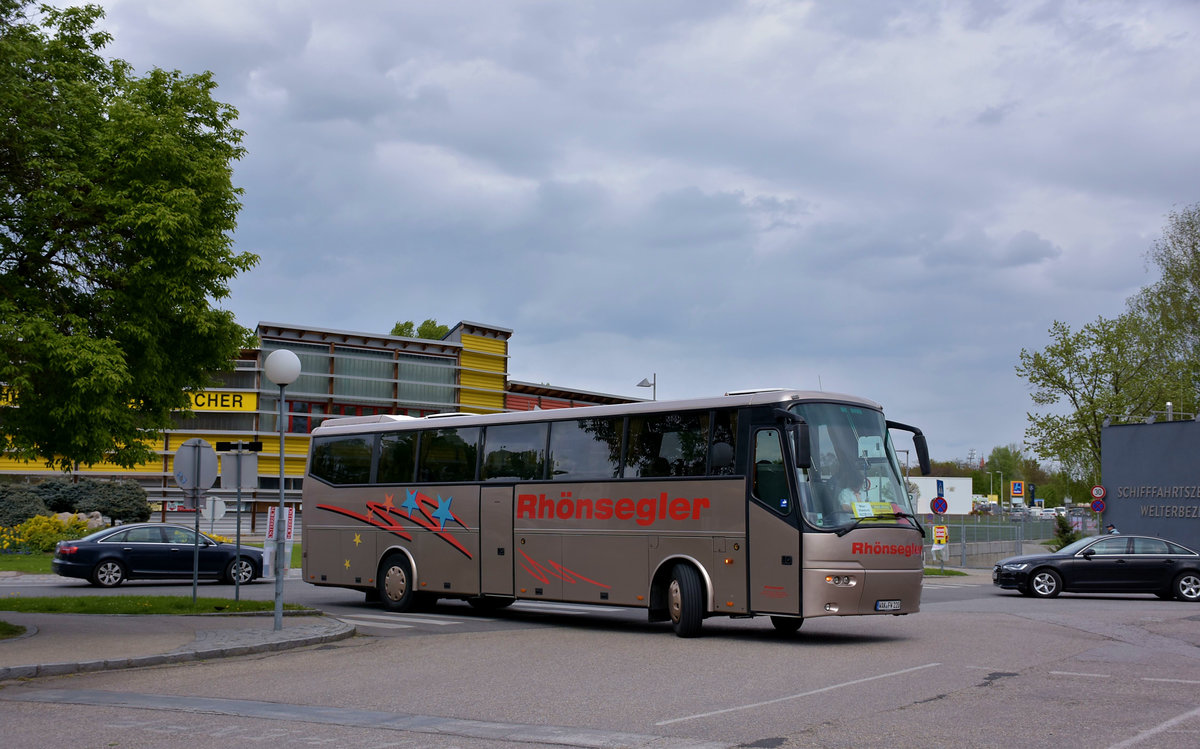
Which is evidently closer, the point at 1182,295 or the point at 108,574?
the point at 108,574

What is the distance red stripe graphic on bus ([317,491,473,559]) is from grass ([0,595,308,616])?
2053 mm

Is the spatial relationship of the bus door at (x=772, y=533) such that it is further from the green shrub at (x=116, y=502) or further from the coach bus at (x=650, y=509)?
the green shrub at (x=116, y=502)

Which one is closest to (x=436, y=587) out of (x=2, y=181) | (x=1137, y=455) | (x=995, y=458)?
(x=2, y=181)

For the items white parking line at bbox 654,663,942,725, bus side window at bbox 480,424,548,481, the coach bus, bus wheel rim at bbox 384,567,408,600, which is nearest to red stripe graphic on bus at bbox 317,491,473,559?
the coach bus

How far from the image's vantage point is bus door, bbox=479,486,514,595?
60.9ft

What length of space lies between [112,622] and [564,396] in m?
47.0

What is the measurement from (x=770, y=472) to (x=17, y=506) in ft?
115

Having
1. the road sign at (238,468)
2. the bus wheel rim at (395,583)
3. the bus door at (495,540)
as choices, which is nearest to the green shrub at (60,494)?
the bus wheel rim at (395,583)

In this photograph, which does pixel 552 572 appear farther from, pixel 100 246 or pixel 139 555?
pixel 139 555

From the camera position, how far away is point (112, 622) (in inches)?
671

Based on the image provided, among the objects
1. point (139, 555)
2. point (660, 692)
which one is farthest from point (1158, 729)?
point (139, 555)

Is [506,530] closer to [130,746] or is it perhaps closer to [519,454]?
[519,454]

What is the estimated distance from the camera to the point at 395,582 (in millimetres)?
20594

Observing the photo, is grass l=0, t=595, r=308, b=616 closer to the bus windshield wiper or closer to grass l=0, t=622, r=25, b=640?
grass l=0, t=622, r=25, b=640
